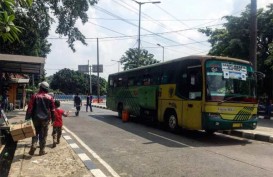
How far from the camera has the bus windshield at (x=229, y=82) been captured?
12.3m

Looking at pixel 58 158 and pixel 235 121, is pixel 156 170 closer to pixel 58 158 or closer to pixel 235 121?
pixel 58 158

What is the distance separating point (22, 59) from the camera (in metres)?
16.9

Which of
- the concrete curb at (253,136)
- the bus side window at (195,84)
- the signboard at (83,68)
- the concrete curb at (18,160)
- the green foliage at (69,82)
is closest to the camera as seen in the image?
the concrete curb at (18,160)

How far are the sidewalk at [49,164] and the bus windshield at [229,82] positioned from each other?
5329 mm

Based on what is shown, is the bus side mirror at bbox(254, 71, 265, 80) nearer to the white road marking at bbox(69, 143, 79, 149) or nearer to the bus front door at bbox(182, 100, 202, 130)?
the bus front door at bbox(182, 100, 202, 130)

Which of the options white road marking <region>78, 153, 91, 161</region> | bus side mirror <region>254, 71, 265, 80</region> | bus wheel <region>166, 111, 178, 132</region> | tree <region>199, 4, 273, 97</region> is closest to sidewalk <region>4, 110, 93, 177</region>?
white road marking <region>78, 153, 91, 161</region>

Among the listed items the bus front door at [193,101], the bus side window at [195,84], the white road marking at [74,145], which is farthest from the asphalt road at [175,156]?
the bus side window at [195,84]

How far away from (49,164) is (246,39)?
79.7 ft

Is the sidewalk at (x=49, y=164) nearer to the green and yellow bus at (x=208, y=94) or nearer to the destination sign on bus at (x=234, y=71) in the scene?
the green and yellow bus at (x=208, y=94)

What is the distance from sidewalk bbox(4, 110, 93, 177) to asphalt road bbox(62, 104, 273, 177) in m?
0.49

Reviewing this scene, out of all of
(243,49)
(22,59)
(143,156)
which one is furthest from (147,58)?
(143,156)

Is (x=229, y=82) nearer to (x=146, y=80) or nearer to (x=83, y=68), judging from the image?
(x=146, y=80)

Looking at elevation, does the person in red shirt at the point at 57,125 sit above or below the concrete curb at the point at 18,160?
above

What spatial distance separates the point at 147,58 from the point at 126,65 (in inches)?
248
